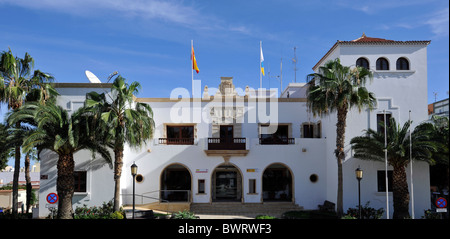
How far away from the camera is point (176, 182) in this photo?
2758cm

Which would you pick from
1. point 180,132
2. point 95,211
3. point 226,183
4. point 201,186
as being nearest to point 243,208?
point 201,186

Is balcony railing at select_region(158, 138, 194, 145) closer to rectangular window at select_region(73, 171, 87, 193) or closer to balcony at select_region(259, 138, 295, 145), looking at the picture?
balcony at select_region(259, 138, 295, 145)

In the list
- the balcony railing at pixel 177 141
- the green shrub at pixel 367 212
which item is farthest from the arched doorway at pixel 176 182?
the green shrub at pixel 367 212

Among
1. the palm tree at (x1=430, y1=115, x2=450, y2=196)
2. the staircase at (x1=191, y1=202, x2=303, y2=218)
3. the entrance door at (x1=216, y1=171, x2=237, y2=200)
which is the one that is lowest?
the staircase at (x1=191, y1=202, x2=303, y2=218)

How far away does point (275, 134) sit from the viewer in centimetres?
2802

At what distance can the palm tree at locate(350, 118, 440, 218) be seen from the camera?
20453mm


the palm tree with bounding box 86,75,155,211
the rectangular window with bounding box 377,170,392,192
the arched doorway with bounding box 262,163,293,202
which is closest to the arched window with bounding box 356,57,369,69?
the rectangular window with bounding box 377,170,392,192

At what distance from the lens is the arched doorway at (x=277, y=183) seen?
89.3ft

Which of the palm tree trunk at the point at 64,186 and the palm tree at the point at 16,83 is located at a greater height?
the palm tree at the point at 16,83

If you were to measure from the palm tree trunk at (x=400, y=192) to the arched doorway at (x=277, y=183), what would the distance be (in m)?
7.47

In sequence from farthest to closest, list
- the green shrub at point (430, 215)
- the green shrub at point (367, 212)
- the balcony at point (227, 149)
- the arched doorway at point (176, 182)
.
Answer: the arched doorway at point (176, 182) → the balcony at point (227, 149) → the green shrub at point (367, 212) → the green shrub at point (430, 215)

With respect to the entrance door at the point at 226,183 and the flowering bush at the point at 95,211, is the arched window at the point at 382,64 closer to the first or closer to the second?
the entrance door at the point at 226,183

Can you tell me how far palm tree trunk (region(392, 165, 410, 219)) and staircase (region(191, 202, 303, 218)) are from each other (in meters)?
6.16
